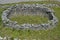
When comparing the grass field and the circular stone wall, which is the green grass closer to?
the circular stone wall

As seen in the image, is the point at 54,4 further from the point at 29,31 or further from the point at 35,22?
the point at 29,31

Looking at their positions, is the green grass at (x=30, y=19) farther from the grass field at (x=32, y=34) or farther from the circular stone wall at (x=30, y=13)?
the grass field at (x=32, y=34)

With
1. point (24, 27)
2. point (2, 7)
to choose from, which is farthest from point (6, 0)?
point (24, 27)

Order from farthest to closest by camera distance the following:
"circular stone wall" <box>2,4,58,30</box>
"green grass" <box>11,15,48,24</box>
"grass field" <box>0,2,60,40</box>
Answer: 1. "green grass" <box>11,15,48,24</box>
2. "circular stone wall" <box>2,4,58,30</box>
3. "grass field" <box>0,2,60,40</box>

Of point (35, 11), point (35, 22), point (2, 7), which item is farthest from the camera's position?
point (2, 7)

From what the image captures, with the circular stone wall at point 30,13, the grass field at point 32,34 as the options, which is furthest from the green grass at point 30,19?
the grass field at point 32,34

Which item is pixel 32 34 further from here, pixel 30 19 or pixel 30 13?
pixel 30 13

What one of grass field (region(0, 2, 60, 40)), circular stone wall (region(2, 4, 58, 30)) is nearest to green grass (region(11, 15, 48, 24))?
circular stone wall (region(2, 4, 58, 30))

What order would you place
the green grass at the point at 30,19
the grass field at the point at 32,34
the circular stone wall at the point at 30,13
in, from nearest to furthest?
1. the grass field at the point at 32,34
2. the circular stone wall at the point at 30,13
3. the green grass at the point at 30,19
